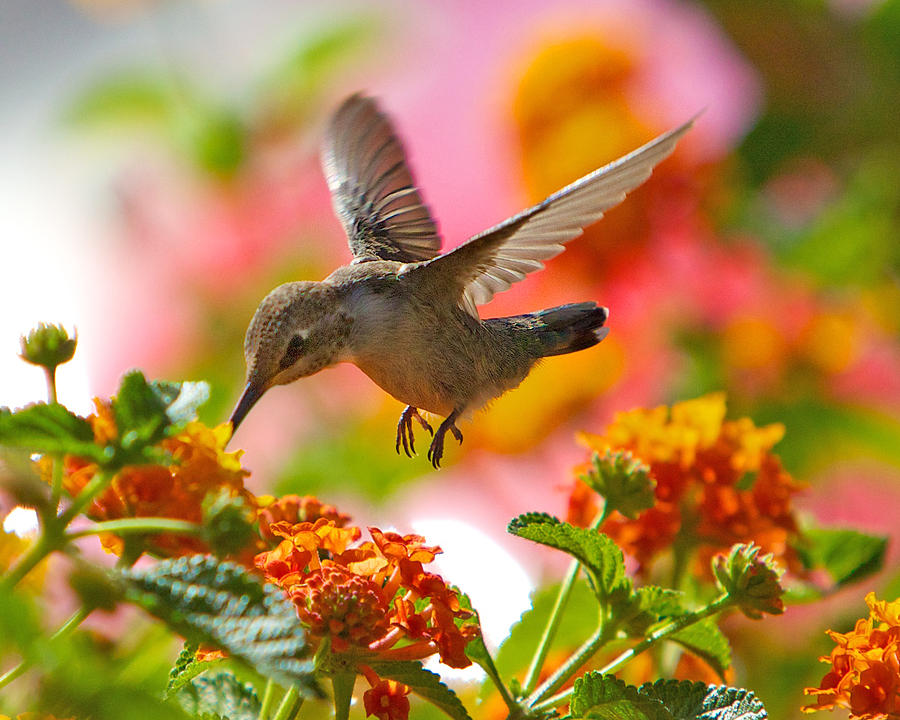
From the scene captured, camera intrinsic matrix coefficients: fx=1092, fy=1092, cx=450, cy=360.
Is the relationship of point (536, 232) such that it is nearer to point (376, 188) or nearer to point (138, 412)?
point (376, 188)

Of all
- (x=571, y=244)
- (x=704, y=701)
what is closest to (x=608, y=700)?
(x=704, y=701)

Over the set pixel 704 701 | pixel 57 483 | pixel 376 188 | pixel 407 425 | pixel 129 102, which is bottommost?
pixel 704 701

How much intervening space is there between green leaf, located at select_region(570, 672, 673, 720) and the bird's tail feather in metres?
0.38

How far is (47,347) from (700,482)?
0.35m

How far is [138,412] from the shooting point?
40cm

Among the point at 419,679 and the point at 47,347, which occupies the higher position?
the point at 47,347

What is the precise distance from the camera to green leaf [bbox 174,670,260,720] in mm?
485

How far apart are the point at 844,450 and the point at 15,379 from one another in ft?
3.68

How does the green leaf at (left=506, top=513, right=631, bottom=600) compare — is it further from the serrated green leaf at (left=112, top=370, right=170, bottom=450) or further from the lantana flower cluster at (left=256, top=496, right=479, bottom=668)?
the serrated green leaf at (left=112, top=370, right=170, bottom=450)

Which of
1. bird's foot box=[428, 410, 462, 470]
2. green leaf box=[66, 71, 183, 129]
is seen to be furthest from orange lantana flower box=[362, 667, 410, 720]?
green leaf box=[66, 71, 183, 129]

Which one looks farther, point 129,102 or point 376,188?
point 129,102

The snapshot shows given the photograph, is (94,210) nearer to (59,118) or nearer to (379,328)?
(59,118)

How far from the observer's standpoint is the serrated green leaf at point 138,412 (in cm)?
39

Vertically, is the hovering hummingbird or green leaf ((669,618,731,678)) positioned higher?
the hovering hummingbird
